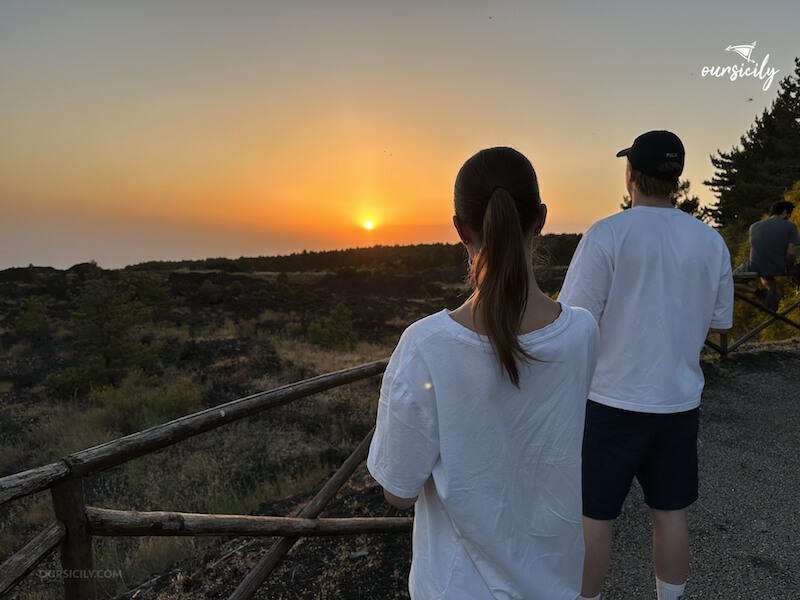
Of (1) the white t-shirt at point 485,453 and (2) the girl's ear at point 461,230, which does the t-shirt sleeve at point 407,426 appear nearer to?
(1) the white t-shirt at point 485,453

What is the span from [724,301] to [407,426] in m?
1.50

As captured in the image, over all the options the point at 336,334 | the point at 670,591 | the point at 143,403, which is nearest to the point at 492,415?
the point at 670,591

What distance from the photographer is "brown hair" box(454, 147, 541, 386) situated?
3.18 ft

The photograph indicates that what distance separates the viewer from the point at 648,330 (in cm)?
175

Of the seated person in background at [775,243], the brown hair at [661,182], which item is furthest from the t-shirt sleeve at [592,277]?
the seated person in background at [775,243]

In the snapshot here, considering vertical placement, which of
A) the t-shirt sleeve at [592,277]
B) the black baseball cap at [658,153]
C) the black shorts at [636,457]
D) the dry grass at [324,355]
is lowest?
the dry grass at [324,355]

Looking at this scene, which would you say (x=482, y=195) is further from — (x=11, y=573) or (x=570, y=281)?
(x=11, y=573)

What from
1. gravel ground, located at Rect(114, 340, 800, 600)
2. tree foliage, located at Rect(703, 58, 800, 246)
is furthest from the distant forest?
gravel ground, located at Rect(114, 340, 800, 600)

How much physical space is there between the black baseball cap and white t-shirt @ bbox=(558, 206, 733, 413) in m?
0.13

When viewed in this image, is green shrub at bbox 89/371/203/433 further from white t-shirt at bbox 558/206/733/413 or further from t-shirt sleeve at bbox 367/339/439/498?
t-shirt sleeve at bbox 367/339/439/498

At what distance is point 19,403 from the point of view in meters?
9.98

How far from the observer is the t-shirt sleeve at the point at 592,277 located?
1753 millimetres

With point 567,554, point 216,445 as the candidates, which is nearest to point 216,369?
point 216,445

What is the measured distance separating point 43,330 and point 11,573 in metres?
20.8
